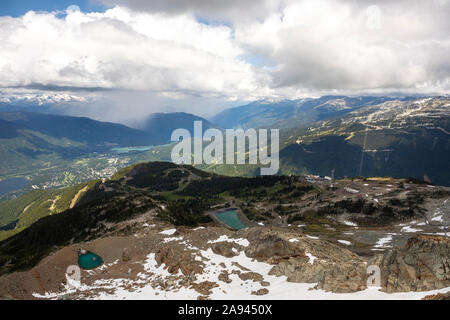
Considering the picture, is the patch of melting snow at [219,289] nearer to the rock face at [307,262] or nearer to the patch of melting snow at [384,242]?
the rock face at [307,262]

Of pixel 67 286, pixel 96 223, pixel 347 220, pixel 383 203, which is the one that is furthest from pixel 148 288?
pixel 383 203

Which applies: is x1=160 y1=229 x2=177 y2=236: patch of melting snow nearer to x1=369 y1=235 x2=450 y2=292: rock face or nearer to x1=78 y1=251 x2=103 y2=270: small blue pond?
x1=78 y1=251 x2=103 y2=270: small blue pond

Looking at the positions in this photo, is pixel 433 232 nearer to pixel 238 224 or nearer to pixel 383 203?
pixel 383 203

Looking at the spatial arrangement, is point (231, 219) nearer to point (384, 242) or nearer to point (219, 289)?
point (384, 242)

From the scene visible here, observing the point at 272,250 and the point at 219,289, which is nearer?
the point at 219,289

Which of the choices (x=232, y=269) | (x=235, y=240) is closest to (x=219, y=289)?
(x=232, y=269)

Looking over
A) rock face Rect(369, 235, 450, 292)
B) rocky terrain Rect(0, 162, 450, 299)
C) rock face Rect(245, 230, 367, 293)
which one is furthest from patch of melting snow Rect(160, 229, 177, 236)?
rock face Rect(369, 235, 450, 292)

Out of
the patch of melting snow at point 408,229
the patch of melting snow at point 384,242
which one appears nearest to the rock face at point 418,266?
the patch of melting snow at point 384,242
